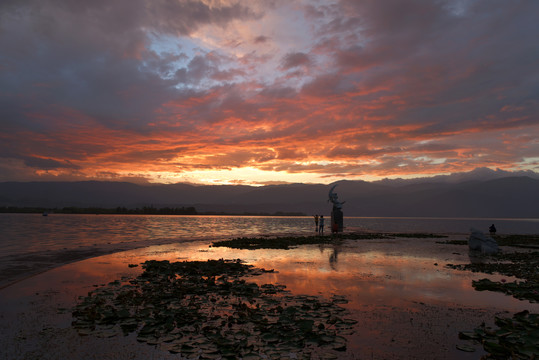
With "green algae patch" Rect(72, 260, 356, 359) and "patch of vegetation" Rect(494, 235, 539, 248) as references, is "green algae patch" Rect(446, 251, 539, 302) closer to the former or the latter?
"green algae patch" Rect(72, 260, 356, 359)

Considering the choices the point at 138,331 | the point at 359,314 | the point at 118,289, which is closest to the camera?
the point at 138,331

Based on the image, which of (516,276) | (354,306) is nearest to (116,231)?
(354,306)

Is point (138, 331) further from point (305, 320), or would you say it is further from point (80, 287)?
point (80, 287)

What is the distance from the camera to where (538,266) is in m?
19.6

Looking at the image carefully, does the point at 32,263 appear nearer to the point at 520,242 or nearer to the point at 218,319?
the point at 218,319

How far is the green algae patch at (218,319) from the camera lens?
24.1 ft

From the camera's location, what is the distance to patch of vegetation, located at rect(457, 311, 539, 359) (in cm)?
701

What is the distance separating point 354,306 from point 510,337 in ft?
13.9

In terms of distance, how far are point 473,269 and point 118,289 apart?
19228mm

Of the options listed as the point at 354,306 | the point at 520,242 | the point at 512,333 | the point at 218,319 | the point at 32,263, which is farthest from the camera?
the point at 520,242

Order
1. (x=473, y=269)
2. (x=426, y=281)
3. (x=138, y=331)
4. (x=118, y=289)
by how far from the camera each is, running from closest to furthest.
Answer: (x=138, y=331), (x=118, y=289), (x=426, y=281), (x=473, y=269)

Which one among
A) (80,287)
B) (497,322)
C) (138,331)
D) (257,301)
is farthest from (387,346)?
(80,287)

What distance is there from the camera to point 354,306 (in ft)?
34.9

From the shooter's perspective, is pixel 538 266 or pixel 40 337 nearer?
pixel 40 337
